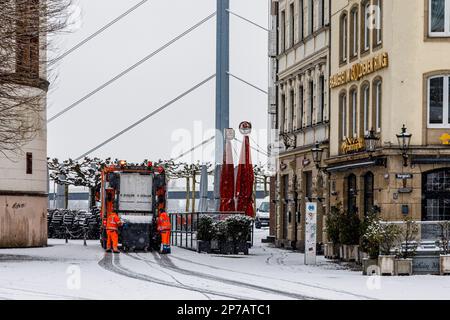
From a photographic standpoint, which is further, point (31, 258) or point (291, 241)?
point (291, 241)

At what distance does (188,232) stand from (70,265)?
42.4 feet

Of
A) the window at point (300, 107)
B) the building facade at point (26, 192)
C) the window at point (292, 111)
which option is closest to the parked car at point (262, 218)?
the window at point (292, 111)

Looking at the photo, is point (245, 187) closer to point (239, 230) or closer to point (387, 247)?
point (239, 230)

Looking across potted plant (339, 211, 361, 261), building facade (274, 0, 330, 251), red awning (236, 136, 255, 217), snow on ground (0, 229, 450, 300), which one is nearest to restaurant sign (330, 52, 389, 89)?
building facade (274, 0, 330, 251)

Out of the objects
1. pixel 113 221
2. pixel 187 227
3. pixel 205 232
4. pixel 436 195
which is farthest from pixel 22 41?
pixel 187 227

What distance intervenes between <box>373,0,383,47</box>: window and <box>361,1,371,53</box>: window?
0.79m

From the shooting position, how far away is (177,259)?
33562 millimetres

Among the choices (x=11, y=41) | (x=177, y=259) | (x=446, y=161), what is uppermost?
(x=11, y=41)

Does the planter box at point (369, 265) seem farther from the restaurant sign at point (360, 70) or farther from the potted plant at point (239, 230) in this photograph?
the potted plant at point (239, 230)

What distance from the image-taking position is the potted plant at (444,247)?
2659cm

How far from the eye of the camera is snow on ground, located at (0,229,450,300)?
20.1 meters

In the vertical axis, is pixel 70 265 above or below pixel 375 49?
below
